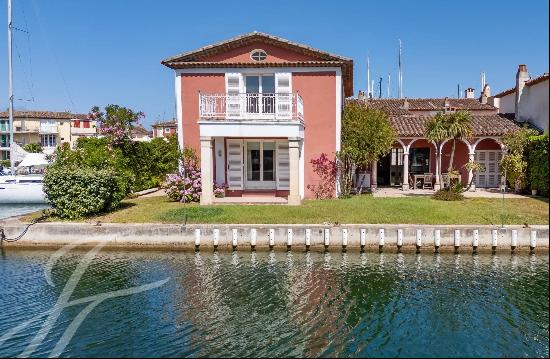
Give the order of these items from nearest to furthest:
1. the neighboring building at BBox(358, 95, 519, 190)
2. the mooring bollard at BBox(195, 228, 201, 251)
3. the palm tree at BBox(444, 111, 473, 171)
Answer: the mooring bollard at BBox(195, 228, 201, 251) < the palm tree at BBox(444, 111, 473, 171) < the neighboring building at BBox(358, 95, 519, 190)

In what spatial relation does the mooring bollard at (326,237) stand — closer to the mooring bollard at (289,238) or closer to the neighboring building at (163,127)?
the mooring bollard at (289,238)

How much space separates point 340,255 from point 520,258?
256 inches

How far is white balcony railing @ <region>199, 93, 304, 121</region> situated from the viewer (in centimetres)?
2291

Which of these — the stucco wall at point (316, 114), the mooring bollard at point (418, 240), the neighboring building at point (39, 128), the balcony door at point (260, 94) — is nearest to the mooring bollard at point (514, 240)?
the mooring bollard at point (418, 240)

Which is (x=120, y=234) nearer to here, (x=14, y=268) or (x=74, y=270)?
(x=74, y=270)

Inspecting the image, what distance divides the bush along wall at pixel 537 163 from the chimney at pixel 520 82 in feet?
22.7

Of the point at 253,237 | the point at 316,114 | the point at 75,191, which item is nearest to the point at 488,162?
the point at 316,114

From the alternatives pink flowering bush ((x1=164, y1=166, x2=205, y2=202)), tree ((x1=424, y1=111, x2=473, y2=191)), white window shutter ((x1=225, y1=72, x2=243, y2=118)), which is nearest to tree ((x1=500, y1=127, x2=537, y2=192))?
tree ((x1=424, y1=111, x2=473, y2=191))

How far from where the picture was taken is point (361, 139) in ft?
82.8

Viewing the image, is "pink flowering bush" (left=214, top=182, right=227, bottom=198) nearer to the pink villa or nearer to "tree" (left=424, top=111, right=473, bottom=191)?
the pink villa

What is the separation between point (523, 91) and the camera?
3081cm

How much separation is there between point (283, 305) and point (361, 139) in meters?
14.9

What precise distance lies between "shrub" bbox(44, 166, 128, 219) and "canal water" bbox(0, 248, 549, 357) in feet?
10.5

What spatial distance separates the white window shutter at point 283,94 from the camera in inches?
912
